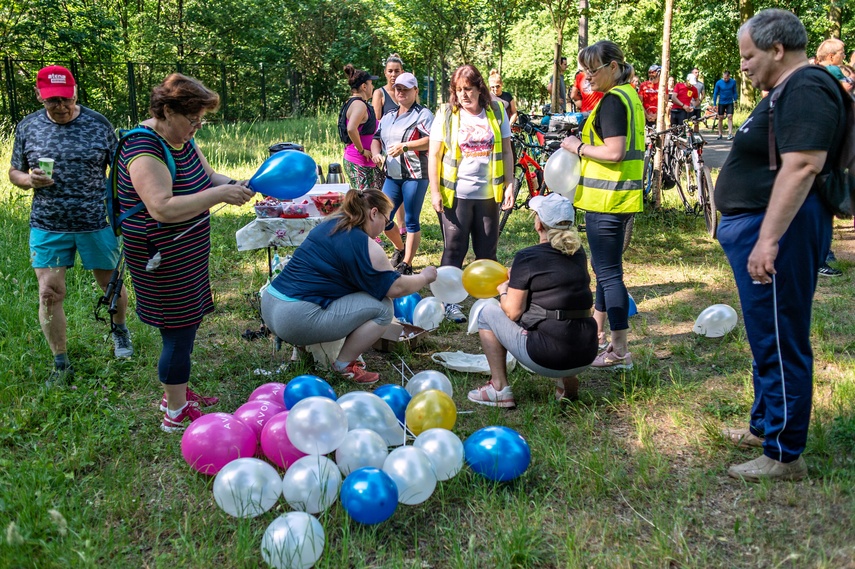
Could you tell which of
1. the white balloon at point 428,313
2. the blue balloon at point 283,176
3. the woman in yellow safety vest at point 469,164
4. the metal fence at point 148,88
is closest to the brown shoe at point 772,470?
the white balloon at point 428,313

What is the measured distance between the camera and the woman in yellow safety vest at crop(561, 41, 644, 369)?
4281mm

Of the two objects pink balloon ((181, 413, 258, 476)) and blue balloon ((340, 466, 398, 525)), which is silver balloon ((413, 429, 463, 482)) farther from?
pink balloon ((181, 413, 258, 476))

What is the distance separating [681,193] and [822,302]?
11.2 feet

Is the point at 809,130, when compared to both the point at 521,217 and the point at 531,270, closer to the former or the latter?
the point at 531,270

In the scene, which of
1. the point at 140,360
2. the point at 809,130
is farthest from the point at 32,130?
the point at 809,130

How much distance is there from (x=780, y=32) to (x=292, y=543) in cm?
270

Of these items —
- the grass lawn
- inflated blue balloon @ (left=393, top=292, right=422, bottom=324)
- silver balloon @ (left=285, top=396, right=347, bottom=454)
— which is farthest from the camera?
A: inflated blue balloon @ (left=393, top=292, right=422, bottom=324)

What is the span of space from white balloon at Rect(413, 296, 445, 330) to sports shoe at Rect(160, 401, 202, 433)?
1.73 m

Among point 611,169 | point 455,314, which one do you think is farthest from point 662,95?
point 611,169

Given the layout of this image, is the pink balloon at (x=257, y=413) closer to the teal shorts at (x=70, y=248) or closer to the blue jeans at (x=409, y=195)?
the teal shorts at (x=70, y=248)

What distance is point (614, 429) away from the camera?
393 cm

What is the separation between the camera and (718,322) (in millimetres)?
5250

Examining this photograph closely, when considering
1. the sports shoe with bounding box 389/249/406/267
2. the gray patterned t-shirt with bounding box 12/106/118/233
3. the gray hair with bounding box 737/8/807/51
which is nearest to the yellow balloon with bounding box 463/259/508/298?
the gray hair with bounding box 737/8/807/51

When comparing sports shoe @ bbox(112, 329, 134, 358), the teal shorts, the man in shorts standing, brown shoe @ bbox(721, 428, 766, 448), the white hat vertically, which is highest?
the man in shorts standing
